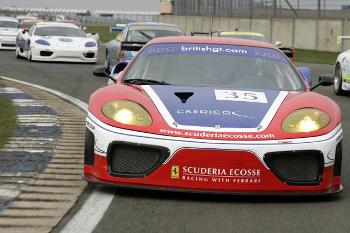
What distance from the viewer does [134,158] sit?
5891 millimetres

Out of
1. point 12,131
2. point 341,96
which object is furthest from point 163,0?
point 12,131

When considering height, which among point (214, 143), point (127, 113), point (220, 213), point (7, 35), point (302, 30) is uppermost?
point (127, 113)

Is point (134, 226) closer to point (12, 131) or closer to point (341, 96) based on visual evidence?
point (12, 131)

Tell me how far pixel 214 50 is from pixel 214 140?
1.80 meters

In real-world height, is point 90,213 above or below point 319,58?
above

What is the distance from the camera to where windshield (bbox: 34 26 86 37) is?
24.4 meters

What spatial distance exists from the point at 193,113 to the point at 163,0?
6929 centimetres

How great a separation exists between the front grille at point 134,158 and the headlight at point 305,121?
94 centimetres

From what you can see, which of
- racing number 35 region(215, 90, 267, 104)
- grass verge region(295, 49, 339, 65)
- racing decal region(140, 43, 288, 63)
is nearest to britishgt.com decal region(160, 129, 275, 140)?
racing number 35 region(215, 90, 267, 104)

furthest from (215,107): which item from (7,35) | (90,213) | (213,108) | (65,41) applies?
(7,35)

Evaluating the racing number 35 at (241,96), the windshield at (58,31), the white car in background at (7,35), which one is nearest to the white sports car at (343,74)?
the racing number 35 at (241,96)

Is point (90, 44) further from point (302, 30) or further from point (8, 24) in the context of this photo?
point (302, 30)

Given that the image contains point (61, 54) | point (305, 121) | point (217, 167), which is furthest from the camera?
point (61, 54)

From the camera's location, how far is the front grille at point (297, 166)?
5809 millimetres
